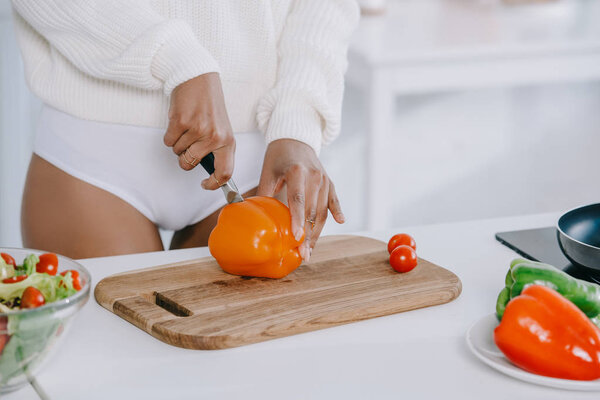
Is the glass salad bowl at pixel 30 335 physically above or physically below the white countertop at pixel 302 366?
above

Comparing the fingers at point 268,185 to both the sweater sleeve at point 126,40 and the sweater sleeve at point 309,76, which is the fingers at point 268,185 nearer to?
the sweater sleeve at point 309,76

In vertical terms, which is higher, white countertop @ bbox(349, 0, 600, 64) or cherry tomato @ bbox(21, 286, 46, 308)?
white countertop @ bbox(349, 0, 600, 64)

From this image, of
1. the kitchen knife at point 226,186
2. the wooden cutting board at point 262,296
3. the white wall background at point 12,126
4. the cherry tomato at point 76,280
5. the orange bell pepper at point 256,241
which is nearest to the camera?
the cherry tomato at point 76,280

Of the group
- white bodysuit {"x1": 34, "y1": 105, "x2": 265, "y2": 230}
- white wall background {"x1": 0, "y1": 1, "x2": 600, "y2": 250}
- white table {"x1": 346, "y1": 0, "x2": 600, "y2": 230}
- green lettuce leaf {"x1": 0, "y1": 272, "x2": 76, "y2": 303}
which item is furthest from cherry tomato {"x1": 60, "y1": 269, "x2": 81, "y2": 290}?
white wall background {"x1": 0, "y1": 1, "x2": 600, "y2": 250}

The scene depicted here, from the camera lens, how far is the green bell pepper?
853 millimetres

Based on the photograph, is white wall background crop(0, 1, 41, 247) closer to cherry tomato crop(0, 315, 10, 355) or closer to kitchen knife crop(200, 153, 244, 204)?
kitchen knife crop(200, 153, 244, 204)

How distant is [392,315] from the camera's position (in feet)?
3.16

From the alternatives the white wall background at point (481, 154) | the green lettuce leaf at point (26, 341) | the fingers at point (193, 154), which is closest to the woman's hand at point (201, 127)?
the fingers at point (193, 154)

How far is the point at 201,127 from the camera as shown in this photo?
112cm

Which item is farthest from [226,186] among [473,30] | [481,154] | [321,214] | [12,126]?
[481,154]

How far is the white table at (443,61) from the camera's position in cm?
234

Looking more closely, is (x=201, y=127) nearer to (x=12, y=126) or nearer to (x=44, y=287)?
(x=44, y=287)

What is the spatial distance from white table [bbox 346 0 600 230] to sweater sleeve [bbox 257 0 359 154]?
2.99ft

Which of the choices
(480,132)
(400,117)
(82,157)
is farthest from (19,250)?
(480,132)
